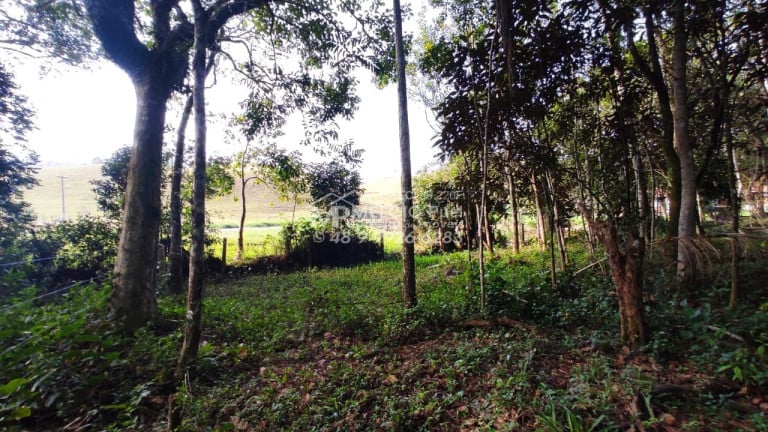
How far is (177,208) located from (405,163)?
5346 mm

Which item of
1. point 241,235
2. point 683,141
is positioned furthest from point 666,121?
point 241,235

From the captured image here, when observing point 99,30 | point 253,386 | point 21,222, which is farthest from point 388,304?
point 21,222

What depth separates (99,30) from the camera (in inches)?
180

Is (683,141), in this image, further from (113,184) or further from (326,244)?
(113,184)

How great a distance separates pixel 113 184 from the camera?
8938 millimetres

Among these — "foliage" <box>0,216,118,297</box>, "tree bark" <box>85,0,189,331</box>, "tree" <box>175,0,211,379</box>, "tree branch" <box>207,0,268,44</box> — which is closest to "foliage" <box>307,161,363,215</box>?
"foliage" <box>0,216,118,297</box>

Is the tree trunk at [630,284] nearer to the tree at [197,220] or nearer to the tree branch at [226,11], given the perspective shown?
the tree at [197,220]

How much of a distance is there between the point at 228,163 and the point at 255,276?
3.84 m

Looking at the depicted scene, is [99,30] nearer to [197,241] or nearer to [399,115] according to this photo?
[197,241]

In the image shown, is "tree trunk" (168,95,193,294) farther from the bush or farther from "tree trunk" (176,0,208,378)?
the bush

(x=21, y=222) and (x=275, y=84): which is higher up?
(x=275, y=84)

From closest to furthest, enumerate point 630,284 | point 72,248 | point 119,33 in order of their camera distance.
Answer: point 630,284 → point 119,33 → point 72,248

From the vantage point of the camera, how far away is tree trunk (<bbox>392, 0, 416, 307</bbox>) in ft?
15.3

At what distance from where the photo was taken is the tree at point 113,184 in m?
8.71
